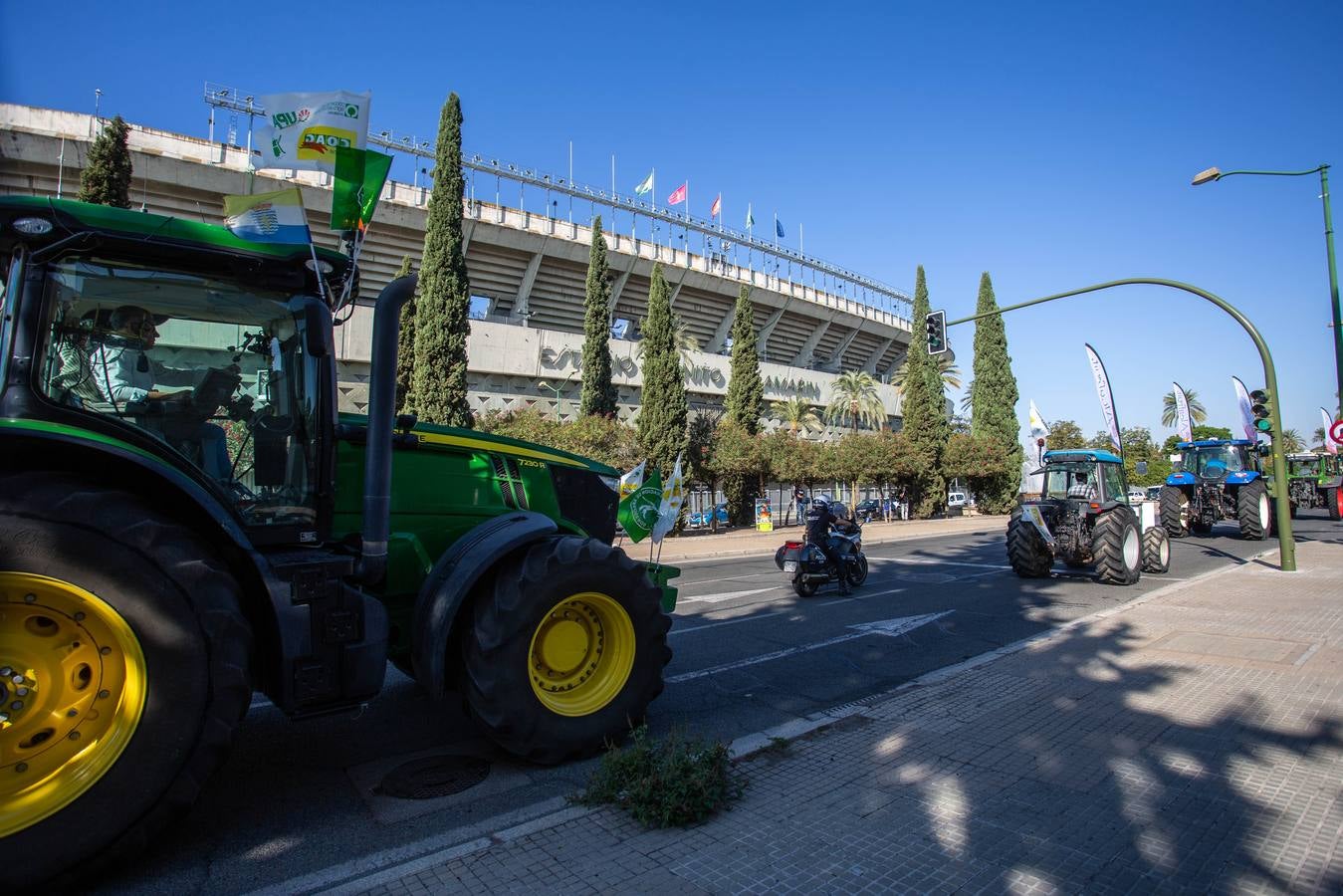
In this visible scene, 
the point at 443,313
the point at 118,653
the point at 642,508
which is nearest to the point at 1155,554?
the point at 642,508

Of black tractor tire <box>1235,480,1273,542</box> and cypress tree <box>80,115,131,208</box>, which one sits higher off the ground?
cypress tree <box>80,115,131,208</box>

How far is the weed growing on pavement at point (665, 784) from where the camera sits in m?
3.59

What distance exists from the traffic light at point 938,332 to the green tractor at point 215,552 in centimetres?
1447

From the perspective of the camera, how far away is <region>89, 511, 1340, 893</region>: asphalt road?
3.37 meters

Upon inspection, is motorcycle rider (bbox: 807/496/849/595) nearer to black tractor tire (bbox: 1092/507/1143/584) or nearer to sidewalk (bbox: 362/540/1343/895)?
black tractor tire (bbox: 1092/507/1143/584)

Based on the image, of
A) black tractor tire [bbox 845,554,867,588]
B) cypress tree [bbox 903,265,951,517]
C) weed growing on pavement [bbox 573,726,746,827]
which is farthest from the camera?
cypress tree [bbox 903,265,951,517]

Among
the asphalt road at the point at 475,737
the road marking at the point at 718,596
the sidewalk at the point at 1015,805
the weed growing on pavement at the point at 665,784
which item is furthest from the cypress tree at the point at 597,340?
the weed growing on pavement at the point at 665,784

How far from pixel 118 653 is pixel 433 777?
186 centimetres

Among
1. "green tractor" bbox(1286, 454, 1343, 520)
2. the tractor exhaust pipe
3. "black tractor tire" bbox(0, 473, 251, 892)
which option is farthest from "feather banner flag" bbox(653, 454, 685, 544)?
"green tractor" bbox(1286, 454, 1343, 520)

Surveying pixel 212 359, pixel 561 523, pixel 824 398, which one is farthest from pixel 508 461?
pixel 824 398

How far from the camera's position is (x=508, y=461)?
16.6ft

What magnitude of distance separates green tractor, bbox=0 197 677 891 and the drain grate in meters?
0.35

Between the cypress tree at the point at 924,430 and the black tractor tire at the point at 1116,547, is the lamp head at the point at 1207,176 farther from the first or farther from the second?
the cypress tree at the point at 924,430

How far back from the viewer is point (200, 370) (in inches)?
145
